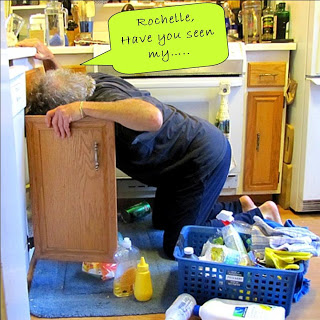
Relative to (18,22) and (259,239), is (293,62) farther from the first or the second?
(18,22)

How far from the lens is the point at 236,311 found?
1.26 metres

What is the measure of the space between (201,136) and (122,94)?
37 centimetres

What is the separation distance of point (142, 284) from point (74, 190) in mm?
361

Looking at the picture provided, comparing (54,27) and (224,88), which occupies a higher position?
(54,27)

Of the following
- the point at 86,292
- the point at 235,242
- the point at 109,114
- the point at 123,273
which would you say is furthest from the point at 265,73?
the point at 86,292

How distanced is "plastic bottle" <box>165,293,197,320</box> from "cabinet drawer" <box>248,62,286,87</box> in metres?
1.12

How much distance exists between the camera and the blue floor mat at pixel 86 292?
4.52 ft

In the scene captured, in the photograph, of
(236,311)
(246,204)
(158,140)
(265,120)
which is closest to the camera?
(236,311)

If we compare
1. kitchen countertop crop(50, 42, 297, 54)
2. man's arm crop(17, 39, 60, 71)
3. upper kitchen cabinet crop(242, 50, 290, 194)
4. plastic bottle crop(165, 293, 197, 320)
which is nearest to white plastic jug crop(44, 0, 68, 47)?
kitchen countertop crop(50, 42, 297, 54)

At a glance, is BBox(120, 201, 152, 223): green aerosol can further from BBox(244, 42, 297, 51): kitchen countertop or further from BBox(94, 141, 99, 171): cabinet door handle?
BBox(244, 42, 297, 51): kitchen countertop

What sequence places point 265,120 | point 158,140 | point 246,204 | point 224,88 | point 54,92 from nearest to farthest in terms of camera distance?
point 54,92, point 158,140, point 246,204, point 224,88, point 265,120

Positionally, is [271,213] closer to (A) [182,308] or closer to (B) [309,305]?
(B) [309,305]

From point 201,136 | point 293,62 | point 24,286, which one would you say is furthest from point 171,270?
point 293,62

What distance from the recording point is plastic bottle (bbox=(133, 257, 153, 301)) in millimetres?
1418
